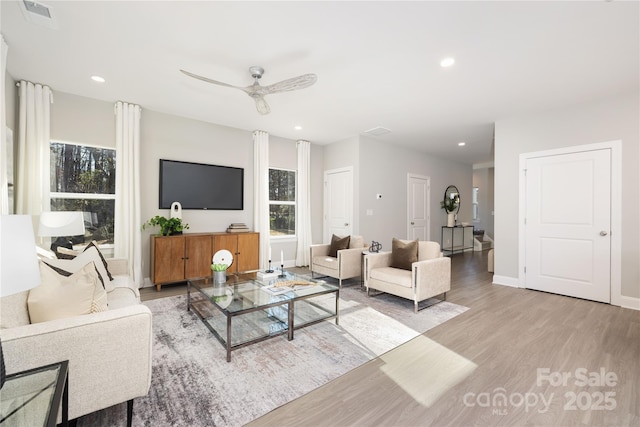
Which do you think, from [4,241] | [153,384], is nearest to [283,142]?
[153,384]

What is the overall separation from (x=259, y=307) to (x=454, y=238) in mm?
6921

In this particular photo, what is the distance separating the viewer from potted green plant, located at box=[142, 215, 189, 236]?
4061mm

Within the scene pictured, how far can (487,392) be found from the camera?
1779mm

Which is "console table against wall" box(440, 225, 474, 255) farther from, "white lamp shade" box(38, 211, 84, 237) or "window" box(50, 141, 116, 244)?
"white lamp shade" box(38, 211, 84, 237)

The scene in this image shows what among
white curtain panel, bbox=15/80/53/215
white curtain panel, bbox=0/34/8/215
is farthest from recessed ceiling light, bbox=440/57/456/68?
white curtain panel, bbox=15/80/53/215

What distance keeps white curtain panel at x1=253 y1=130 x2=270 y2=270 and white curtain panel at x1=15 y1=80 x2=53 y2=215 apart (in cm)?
279

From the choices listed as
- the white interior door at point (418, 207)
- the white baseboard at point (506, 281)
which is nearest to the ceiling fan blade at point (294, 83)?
the white baseboard at point (506, 281)

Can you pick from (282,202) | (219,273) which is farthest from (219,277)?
(282,202)

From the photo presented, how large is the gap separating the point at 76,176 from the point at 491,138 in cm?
707

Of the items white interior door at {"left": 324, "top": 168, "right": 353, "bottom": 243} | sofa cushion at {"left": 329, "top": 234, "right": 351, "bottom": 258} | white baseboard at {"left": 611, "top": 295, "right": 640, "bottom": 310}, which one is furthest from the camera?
white interior door at {"left": 324, "top": 168, "right": 353, "bottom": 243}

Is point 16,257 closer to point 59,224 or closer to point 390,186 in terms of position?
point 59,224

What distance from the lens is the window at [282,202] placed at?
559cm

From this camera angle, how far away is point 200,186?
4633mm

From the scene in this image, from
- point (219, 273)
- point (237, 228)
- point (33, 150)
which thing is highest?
point (33, 150)
